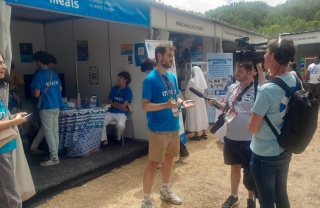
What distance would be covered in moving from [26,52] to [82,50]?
1.07 m

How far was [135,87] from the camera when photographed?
203 inches

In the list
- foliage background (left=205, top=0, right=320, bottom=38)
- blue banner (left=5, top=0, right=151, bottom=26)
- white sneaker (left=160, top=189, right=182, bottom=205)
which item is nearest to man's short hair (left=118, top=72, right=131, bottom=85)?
blue banner (left=5, top=0, right=151, bottom=26)

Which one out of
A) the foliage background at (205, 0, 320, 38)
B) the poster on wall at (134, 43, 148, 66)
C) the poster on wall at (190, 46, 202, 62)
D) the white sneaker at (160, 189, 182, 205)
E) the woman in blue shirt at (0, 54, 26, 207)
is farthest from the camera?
the foliage background at (205, 0, 320, 38)

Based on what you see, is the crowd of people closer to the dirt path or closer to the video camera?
the video camera

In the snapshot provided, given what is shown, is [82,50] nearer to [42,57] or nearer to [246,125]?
[42,57]

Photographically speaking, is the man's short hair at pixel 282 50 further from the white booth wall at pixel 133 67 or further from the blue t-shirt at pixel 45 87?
the white booth wall at pixel 133 67

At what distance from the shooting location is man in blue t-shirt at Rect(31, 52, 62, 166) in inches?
156

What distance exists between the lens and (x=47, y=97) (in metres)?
3.96

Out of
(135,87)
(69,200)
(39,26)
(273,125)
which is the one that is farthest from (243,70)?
(39,26)

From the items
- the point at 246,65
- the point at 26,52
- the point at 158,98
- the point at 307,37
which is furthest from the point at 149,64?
the point at 307,37

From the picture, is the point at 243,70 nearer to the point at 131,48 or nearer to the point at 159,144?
the point at 159,144

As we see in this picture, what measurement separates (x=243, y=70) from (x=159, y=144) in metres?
1.09

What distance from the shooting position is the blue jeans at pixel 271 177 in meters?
1.89

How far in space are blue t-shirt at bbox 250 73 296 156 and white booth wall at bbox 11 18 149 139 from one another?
338 centimetres
